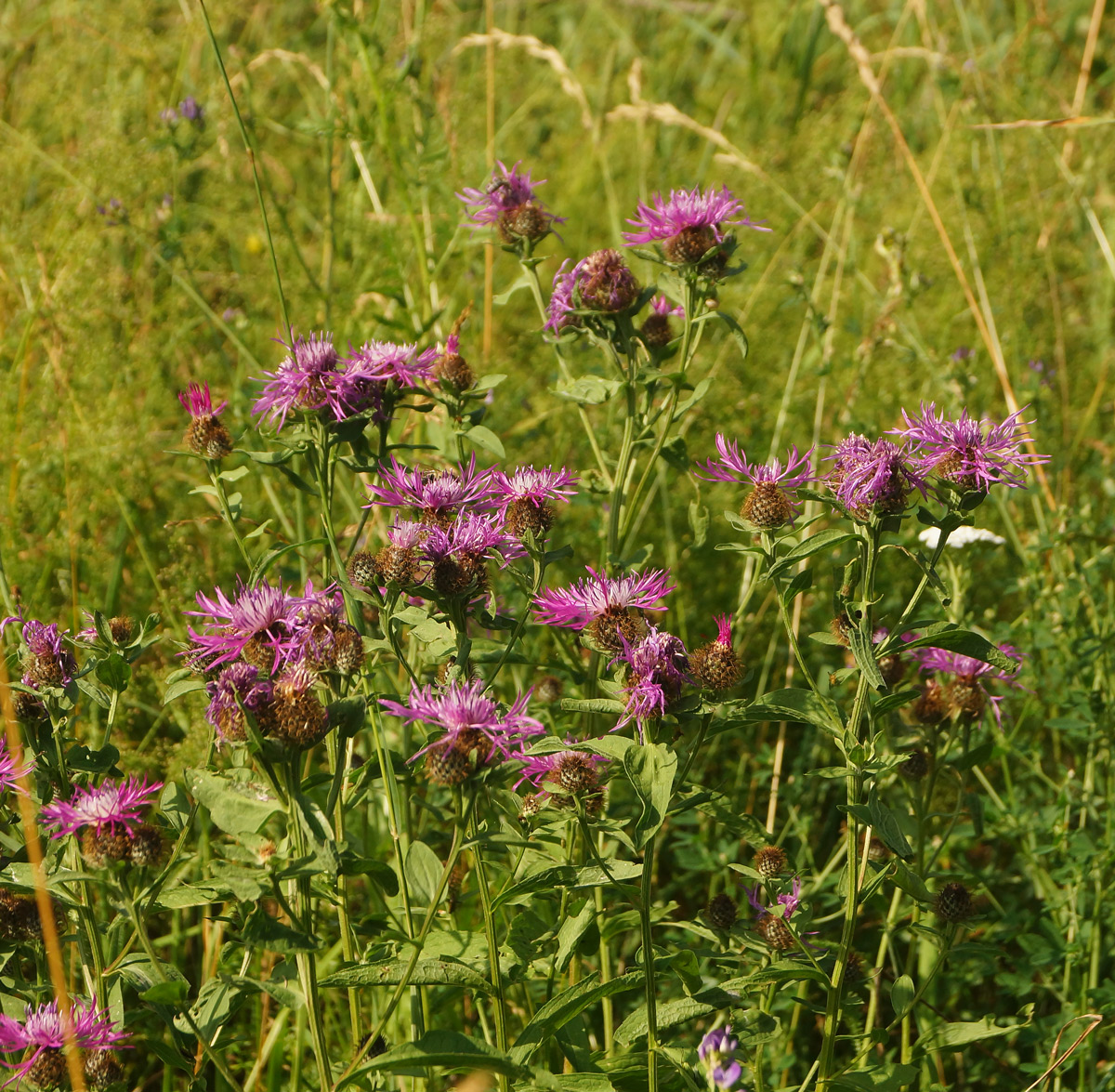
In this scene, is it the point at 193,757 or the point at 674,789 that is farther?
the point at 193,757

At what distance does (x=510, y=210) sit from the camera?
1991 millimetres

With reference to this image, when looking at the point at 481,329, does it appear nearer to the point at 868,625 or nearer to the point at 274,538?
the point at 274,538

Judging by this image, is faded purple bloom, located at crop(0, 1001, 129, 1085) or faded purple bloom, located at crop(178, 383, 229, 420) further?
faded purple bloom, located at crop(178, 383, 229, 420)

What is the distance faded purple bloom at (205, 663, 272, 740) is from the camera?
1230 mm

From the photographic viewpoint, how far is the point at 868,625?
4.66 ft

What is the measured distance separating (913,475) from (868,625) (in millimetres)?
187

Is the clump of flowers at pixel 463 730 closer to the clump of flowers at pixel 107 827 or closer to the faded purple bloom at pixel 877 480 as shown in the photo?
the clump of flowers at pixel 107 827

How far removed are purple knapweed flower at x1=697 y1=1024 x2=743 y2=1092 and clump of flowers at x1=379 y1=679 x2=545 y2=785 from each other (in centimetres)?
35

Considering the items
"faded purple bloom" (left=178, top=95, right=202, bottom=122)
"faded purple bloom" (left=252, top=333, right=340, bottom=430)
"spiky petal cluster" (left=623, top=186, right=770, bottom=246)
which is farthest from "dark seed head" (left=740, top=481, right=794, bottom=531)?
"faded purple bloom" (left=178, top=95, right=202, bottom=122)

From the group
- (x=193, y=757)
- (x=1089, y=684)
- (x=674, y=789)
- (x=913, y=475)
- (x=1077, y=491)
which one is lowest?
(x=1077, y=491)

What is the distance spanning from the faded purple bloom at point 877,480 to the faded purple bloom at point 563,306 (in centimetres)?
54

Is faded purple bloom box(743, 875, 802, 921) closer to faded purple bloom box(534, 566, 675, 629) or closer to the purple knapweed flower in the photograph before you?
the purple knapweed flower

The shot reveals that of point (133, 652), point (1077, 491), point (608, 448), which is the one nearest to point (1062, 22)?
point (1077, 491)

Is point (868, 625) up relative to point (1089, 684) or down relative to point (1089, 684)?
up
